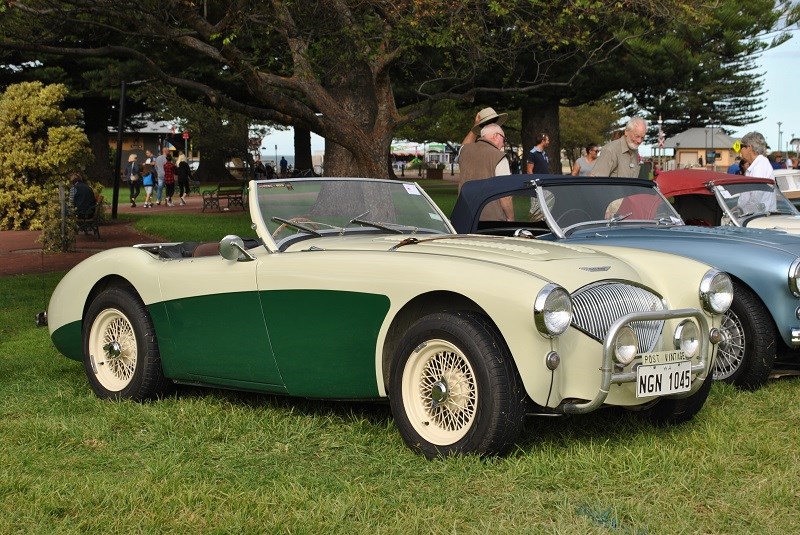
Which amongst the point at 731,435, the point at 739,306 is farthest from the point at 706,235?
the point at 731,435

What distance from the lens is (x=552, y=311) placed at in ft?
15.8

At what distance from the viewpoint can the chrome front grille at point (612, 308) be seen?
504 cm

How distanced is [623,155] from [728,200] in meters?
0.99

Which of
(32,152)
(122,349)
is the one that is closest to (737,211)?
(122,349)

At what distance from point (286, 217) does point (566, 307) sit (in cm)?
209

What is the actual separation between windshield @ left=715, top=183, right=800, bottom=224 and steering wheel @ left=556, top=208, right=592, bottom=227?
6.88 ft

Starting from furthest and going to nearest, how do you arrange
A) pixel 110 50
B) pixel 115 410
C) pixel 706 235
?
1. pixel 110 50
2. pixel 706 235
3. pixel 115 410

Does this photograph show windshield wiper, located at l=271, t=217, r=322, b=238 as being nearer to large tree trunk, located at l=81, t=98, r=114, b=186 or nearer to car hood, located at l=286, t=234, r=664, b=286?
car hood, located at l=286, t=234, r=664, b=286

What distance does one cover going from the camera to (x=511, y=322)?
486 centimetres

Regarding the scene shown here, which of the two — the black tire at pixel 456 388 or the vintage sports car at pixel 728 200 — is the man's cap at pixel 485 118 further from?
the black tire at pixel 456 388

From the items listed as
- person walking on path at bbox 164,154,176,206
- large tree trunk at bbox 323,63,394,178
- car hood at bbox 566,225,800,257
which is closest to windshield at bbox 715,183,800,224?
car hood at bbox 566,225,800,257

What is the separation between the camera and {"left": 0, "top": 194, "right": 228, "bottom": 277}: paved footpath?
15.9m

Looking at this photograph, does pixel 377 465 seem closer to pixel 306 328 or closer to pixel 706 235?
pixel 306 328

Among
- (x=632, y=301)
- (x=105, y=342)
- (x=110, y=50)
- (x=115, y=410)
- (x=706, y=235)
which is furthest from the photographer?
(x=110, y=50)
